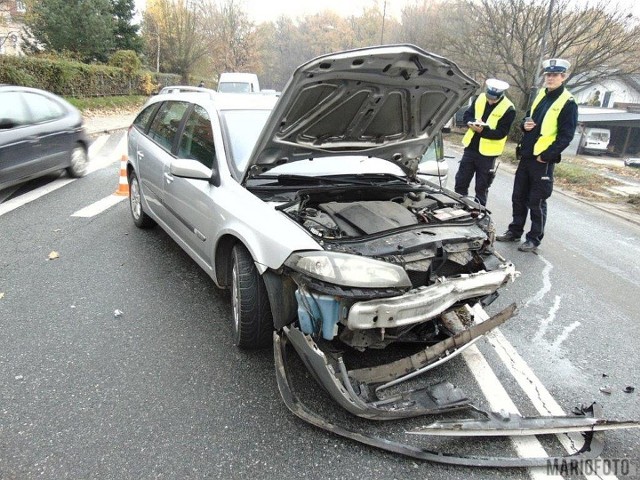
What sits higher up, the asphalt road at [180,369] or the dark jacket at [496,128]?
the dark jacket at [496,128]

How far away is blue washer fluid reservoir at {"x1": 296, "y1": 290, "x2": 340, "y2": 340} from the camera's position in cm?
233

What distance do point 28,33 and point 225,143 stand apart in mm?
25472

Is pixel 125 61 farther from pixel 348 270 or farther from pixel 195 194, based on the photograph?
pixel 348 270

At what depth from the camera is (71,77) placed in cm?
1800

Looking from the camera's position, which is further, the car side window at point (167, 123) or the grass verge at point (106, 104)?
the grass verge at point (106, 104)

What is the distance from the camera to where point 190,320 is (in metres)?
3.40

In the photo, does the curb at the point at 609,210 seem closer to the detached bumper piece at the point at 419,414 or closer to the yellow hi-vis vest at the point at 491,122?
the yellow hi-vis vest at the point at 491,122

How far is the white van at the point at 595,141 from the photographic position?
1111 inches

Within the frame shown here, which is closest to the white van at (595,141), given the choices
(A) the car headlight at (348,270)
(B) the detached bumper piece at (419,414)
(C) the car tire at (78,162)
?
(C) the car tire at (78,162)

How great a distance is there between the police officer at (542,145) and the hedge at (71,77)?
51.5 ft

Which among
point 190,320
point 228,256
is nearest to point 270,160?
point 228,256

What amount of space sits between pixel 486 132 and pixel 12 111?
6.41 meters

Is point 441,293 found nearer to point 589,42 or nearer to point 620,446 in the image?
point 620,446

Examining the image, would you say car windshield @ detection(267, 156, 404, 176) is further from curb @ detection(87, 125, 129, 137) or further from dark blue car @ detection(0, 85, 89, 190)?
curb @ detection(87, 125, 129, 137)
